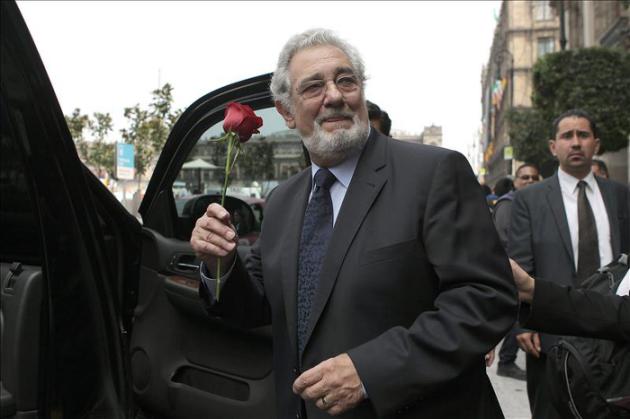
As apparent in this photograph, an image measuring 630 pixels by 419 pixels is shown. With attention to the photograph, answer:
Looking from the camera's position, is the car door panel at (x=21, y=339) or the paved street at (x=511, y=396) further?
the paved street at (x=511, y=396)

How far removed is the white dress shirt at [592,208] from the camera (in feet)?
12.3

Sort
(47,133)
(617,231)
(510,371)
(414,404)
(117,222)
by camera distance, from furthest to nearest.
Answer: (510,371) < (617,231) < (117,222) < (414,404) < (47,133)

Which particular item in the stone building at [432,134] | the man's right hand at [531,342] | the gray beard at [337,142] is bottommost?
the man's right hand at [531,342]

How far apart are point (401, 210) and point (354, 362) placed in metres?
0.41

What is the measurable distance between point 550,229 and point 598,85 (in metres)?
15.7

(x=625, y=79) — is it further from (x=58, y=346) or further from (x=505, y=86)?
(x=505, y=86)

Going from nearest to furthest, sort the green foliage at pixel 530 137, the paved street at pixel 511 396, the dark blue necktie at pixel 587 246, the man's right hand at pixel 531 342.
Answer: the man's right hand at pixel 531 342, the dark blue necktie at pixel 587 246, the paved street at pixel 511 396, the green foliage at pixel 530 137

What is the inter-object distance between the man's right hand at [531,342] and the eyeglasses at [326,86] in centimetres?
234

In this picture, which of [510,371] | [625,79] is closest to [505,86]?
[625,79]

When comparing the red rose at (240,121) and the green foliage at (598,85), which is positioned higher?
the green foliage at (598,85)

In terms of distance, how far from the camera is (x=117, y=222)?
2.40 metres

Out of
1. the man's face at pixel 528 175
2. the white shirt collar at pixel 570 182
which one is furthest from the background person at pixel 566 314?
the man's face at pixel 528 175

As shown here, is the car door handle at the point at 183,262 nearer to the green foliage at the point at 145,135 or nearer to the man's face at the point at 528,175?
the man's face at the point at 528,175

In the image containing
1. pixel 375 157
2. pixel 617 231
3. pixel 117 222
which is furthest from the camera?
pixel 617 231
